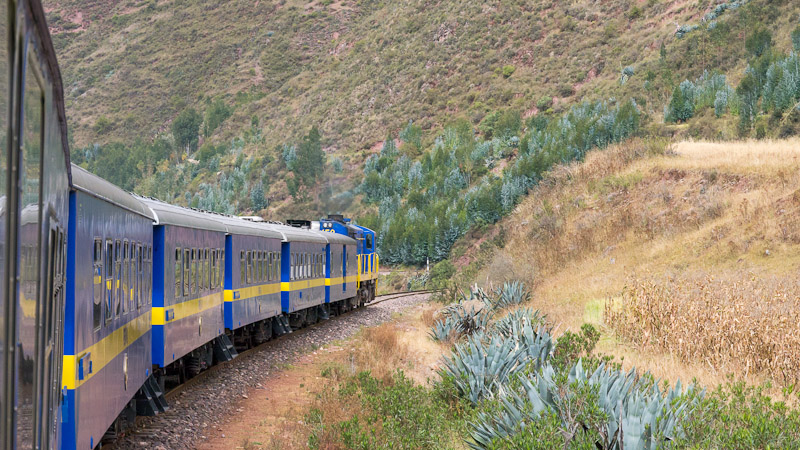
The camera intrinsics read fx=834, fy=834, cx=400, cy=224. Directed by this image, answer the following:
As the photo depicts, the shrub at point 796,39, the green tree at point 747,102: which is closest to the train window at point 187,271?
the green tree at point 747,102

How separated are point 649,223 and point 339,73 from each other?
229 feet

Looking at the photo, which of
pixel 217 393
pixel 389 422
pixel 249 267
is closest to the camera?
pixel 389 422

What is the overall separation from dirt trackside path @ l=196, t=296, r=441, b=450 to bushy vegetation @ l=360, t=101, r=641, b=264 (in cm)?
2319

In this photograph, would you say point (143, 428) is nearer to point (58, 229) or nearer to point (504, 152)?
point (58, 229)

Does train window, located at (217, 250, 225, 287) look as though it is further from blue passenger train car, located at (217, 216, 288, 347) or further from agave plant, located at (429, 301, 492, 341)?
agave plant, located at (429, 301, 492, 341)

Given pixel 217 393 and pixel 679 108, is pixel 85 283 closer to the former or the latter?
pixel 217 393

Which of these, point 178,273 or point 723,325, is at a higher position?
point 178,273

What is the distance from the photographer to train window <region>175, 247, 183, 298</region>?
37.5ft

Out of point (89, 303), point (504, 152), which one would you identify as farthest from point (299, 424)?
point (504, 152)

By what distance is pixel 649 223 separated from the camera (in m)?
27.5

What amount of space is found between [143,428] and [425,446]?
356 cm

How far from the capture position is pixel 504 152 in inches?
2286

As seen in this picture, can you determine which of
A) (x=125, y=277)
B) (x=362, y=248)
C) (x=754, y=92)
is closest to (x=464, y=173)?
(x=754, y=92)

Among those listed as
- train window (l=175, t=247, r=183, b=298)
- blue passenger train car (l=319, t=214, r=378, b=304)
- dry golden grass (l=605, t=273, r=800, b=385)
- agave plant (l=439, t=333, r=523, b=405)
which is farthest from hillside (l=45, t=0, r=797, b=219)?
train window (l=175, t=247, r=183, b=298)
